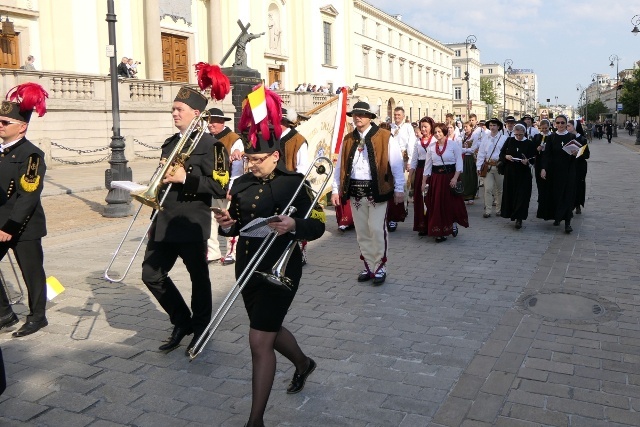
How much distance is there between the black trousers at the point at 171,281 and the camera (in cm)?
473

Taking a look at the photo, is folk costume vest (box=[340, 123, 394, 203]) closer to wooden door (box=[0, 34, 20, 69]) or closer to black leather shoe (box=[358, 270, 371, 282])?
black leather shoe (box=[358, 270, 371, 282])

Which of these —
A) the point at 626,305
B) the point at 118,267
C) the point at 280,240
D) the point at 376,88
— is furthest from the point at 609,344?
the point at 376,88

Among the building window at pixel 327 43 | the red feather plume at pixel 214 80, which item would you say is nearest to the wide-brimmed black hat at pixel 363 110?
the red feather plume at pixel 214 80

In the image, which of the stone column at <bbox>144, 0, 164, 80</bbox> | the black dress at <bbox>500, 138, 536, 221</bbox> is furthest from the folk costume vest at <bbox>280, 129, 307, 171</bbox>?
the stone column at <bbox>144, 0, 164, 80</bbox>

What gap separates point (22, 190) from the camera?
196 inches

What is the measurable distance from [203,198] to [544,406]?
2850 mm

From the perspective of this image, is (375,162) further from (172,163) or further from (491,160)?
(491,160)

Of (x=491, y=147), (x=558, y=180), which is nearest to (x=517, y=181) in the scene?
(x=558, y=180)

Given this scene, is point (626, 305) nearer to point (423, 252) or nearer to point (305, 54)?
point (423, 252)

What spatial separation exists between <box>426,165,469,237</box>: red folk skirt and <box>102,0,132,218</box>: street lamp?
584cm

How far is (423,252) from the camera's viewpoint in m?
8.70

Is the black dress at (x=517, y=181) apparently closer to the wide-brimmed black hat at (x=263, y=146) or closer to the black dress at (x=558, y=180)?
the black dress at (x=558, y=180)

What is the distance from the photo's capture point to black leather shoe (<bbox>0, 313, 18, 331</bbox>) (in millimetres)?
5422

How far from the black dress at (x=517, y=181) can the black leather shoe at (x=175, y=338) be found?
698 cm
